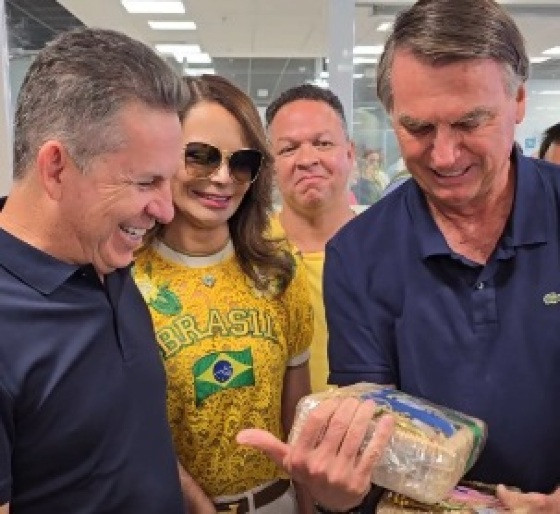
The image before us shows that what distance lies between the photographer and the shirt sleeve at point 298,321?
1605 mm

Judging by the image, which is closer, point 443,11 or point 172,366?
point 443,11

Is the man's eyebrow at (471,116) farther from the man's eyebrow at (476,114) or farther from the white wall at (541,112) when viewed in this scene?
the white wall at (541,112)

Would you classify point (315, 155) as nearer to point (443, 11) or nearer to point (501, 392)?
point (443, 11)

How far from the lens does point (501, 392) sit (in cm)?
119

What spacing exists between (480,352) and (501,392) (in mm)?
77

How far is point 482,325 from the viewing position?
120 cm

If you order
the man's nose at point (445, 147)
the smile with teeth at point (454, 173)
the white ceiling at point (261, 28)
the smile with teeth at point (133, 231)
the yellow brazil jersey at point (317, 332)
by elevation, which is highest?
the white ceiling at point (261, 28)

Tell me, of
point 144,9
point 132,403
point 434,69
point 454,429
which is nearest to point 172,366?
point 132,403

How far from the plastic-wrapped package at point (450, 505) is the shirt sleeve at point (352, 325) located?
0.26 m

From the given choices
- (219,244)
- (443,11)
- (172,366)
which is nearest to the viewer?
(443,11)

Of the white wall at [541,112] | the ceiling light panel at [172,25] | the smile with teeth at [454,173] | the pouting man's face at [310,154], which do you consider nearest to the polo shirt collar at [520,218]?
the smile with teeth at [454,173]

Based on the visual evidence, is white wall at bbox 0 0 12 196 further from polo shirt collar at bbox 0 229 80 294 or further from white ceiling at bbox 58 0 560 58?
polo shirt collar at bbox 0 229 80 294

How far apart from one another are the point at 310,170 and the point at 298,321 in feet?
2.26

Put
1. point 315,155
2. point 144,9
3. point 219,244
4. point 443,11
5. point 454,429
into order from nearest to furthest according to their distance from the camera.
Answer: point 454,429 → point 443,11 → point 219,244 → point 315,155 → point 144,9
